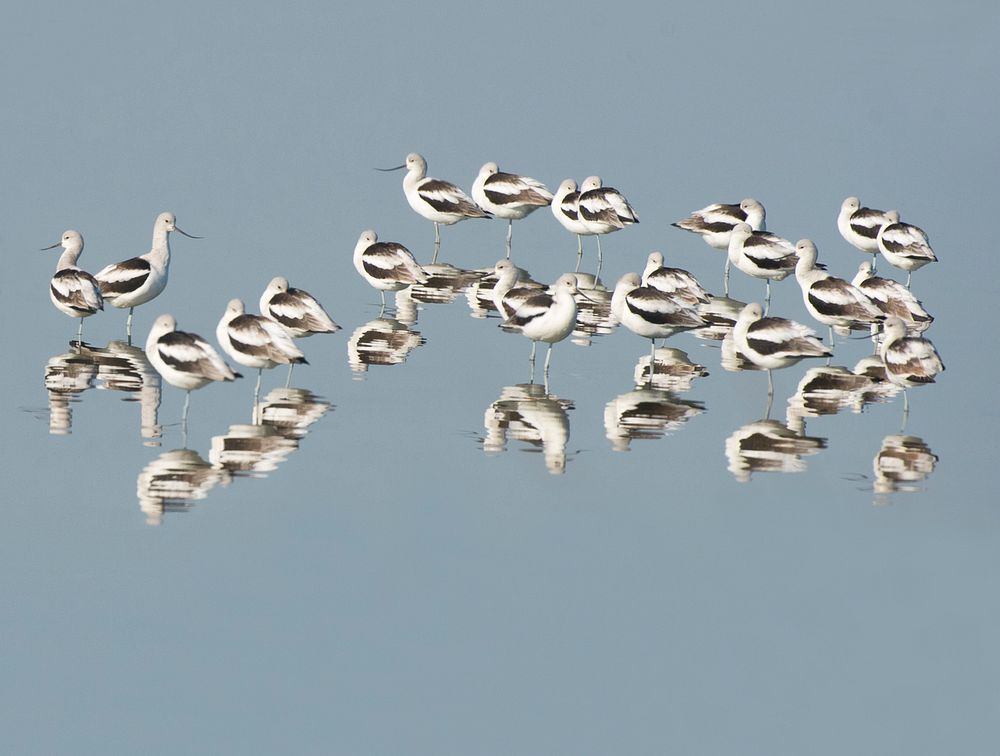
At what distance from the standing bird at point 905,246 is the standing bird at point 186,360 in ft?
47.9

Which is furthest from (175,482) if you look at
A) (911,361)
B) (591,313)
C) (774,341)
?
(591,313)

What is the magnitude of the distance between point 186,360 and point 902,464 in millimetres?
8974

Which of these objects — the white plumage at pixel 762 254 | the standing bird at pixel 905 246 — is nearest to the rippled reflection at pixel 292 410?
the white plumage at pixel 762 254

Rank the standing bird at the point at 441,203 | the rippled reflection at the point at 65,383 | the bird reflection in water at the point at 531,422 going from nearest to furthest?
1. the bird reflection in water at the point at 531,422
2. the rippled reflection at the point at 65,383
3. the standing bird at the point at 441,203

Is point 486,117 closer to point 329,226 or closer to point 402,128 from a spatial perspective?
point 402,128

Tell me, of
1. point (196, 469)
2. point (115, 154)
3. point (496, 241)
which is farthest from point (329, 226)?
point (196, 469)

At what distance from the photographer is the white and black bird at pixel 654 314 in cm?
2394

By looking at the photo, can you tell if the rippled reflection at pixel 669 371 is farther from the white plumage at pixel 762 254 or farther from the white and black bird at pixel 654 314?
the white plumage at pixel 762 254

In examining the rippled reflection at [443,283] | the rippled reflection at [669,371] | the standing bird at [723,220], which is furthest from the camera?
the standing bird at [723,220]

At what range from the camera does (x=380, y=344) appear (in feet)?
83.4

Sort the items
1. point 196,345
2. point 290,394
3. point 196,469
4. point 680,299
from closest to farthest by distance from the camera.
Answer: point 196,469, point 196,345, point 290,394, point 680,299

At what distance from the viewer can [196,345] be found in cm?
2012

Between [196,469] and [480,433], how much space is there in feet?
13.0

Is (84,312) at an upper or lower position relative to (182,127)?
lower
